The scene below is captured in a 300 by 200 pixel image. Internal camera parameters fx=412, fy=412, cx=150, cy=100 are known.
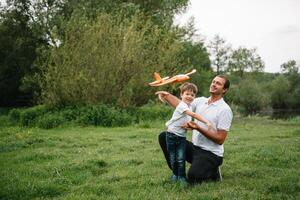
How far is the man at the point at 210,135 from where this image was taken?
6.90 m

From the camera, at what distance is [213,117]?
7.01 meters

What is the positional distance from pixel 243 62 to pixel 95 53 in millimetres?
67968

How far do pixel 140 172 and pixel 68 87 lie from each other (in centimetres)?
1345

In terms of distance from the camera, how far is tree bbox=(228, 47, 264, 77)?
83.1m

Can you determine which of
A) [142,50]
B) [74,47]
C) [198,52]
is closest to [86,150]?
[74,47]

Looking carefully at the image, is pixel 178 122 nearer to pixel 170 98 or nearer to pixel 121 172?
pixel 170 98

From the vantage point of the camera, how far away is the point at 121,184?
281 inches

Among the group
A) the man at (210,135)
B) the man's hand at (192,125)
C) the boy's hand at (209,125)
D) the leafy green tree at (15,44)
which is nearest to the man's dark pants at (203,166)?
the man at (210,135)

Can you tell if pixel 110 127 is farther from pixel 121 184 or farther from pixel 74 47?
pixel 121 184

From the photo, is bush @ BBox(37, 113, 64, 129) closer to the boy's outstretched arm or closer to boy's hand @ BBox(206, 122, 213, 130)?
the boy's outstretched arm

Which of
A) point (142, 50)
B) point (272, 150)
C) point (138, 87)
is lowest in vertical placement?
point (272, 150)

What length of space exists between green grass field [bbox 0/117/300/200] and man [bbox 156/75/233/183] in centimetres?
27

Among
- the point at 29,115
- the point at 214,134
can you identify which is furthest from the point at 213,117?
the point at 29,115

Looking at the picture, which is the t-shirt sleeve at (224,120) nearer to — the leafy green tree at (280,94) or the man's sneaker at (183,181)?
the man's sneaker at (183,181)
